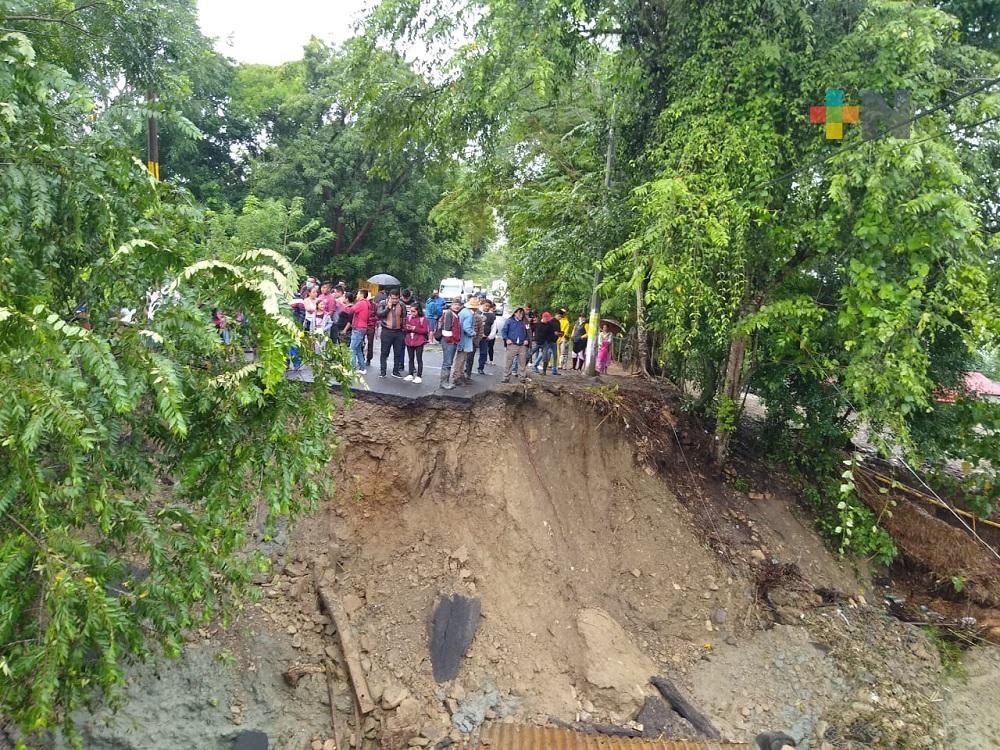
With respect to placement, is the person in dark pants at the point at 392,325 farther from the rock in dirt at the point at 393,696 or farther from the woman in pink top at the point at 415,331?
the rock in dirt at the point at 393,696

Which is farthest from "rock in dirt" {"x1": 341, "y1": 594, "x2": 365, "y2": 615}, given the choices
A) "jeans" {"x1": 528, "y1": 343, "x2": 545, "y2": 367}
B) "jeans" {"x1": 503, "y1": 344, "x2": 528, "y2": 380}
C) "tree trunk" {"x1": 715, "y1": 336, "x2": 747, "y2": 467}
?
"tree trunk" {"x1": 715, "y1": 336, "x2": 747, "y2": 467}

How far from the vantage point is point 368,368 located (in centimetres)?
1155

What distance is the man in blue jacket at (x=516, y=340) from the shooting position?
11367mm

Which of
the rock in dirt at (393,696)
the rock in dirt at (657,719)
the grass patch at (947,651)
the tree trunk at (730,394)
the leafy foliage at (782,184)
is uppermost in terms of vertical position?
the leafy foliage at (782,184)

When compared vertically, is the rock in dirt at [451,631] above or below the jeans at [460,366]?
below

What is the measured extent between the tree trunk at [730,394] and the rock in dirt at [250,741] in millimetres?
7766

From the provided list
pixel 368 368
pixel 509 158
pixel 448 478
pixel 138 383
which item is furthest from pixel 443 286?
pixel 138 383

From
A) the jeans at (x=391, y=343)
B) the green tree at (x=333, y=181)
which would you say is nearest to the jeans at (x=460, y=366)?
the jeans at (x=391, y=343)

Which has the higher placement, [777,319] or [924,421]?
[777,319]

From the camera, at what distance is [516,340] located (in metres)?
11.5

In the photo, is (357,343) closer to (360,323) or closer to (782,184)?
(360,323)

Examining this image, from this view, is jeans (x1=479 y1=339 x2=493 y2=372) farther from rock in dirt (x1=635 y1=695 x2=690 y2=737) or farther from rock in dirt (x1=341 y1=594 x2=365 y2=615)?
rock in dirt (x1=635 y1=695 x2=690 y2=737)

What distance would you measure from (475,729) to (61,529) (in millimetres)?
5220

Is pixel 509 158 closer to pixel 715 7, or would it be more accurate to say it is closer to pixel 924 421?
pixel 715 7
